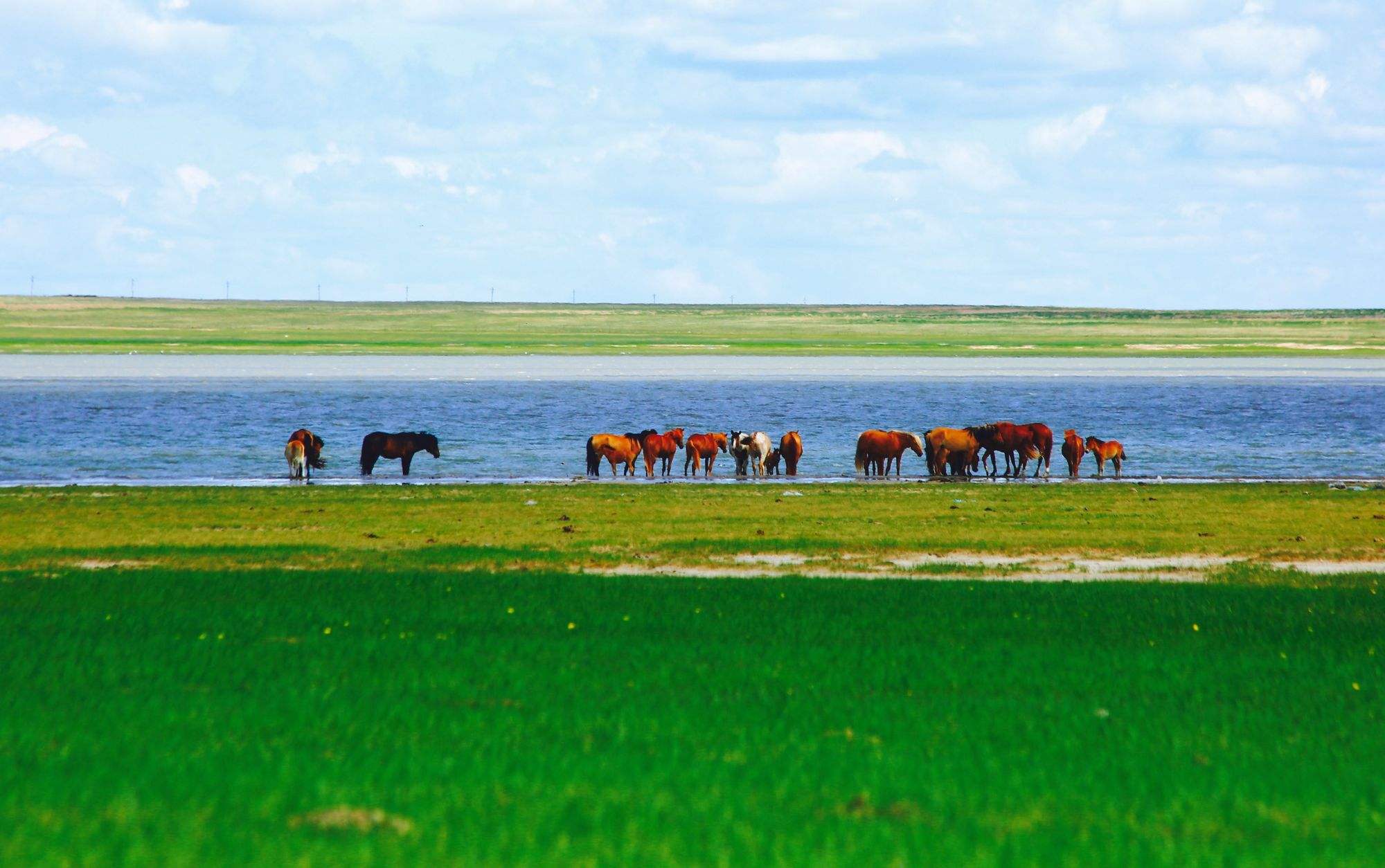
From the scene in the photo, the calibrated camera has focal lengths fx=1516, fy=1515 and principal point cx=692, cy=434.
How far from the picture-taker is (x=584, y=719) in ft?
35.2

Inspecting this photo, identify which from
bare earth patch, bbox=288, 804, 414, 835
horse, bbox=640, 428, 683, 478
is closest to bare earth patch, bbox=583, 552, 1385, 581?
bare earth patch, bbox=288, 804, 414, 835

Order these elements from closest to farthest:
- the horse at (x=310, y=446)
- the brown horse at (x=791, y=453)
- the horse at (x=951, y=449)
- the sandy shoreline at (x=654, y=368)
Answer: the horse at (x=310, y=446), the horse at (x=951, y=449), the brown horse at (x=791, y=453), the sandy shoreline at (x=654, y=368)

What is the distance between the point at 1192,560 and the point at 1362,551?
10.7ft

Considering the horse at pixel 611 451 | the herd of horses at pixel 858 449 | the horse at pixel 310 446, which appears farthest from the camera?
the herd of horses at pixel 858 449

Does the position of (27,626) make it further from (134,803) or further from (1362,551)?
(1362,551)

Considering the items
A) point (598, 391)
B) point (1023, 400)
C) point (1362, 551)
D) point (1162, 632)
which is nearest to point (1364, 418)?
point (1023, 400)

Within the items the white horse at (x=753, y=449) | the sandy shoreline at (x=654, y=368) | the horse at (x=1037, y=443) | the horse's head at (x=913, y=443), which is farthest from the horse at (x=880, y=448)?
the sandy shoreline at (x=654, y=368)

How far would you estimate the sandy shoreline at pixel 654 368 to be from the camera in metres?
115

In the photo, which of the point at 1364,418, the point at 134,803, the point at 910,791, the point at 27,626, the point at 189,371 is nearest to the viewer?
the point at 134,803

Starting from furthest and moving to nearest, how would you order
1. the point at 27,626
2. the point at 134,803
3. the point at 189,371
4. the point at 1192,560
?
the point at 189,371 < the point at 1192,560 < the point at 27,626 < the point at 134,803

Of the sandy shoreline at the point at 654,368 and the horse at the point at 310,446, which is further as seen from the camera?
the sandy shoreline at the point at 654,368

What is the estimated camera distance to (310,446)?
42031 millimetres

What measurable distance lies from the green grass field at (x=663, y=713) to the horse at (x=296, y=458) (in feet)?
58.5

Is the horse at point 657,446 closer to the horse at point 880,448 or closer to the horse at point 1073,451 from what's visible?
the horse at point 880,448
